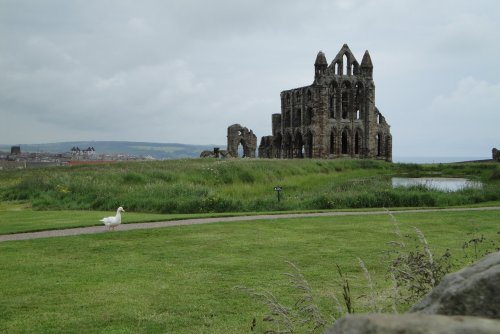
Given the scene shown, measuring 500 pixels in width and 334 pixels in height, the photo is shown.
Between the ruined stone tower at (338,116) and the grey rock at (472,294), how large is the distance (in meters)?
73.0

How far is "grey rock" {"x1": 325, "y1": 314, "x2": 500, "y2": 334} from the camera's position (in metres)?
2.28

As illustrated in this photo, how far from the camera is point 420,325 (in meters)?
2.34

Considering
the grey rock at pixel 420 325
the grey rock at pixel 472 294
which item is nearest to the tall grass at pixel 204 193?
the grey rock at pixel 472 294

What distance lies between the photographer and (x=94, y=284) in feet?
31.3

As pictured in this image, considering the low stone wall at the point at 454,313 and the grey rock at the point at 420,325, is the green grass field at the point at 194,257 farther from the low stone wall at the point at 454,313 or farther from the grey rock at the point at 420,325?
the grey rock at the point at 420,325

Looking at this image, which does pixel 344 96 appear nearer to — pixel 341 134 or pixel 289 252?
pixel 341 134

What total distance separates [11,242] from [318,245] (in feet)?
28.2

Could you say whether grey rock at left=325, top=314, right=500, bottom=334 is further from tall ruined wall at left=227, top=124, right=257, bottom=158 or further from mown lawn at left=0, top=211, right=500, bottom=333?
tall ruined wall at left=227, top=124, right=257, bottom=158

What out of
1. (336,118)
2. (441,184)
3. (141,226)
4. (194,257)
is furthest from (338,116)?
(194,257)

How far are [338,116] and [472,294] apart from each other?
77.3 m

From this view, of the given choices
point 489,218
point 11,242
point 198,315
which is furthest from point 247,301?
point 489,218

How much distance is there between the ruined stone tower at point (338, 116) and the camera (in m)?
76.2

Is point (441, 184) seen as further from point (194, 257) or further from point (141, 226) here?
point (194, 257)

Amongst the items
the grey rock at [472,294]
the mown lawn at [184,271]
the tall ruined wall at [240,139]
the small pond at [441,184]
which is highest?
the tall ruined wall at [240,139]
